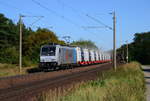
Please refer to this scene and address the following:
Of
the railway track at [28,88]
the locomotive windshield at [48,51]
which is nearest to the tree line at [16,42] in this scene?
the locomotive windshield at [48,51]

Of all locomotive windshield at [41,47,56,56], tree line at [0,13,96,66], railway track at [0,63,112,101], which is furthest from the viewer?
tree line at [0,13,96,66]

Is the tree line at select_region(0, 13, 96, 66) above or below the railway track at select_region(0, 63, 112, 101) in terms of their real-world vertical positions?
above

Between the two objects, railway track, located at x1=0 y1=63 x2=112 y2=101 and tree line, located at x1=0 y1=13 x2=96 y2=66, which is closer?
railway track, located at x1=0 y1=63 x2=112 y2=101

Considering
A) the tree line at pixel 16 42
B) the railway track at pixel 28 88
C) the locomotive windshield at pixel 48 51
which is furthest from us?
the tree line at pixel 16 42

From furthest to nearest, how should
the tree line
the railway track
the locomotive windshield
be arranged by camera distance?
the tree line < the locomotive windshield < the railway track

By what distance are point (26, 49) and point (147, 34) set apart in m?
67.5

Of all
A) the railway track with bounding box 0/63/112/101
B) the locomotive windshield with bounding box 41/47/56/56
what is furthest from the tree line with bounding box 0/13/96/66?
the railway track with bounding box 0/63/112/101

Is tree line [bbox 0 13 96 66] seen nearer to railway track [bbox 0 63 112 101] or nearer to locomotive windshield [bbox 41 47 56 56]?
locomotive windshield [bbox 41 47 56 56]

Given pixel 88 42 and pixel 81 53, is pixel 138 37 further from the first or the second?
pixel 81 53

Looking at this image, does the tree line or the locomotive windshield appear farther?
the tree line

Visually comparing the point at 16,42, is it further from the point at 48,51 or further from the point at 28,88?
the point at 28,88

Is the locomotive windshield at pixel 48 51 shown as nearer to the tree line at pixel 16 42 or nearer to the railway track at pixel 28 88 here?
the railway track at pixel 28 88

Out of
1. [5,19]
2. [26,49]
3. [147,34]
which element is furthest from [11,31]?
[147,34]

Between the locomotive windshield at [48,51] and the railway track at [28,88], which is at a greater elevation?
the locomotive windshield at [48,51]
